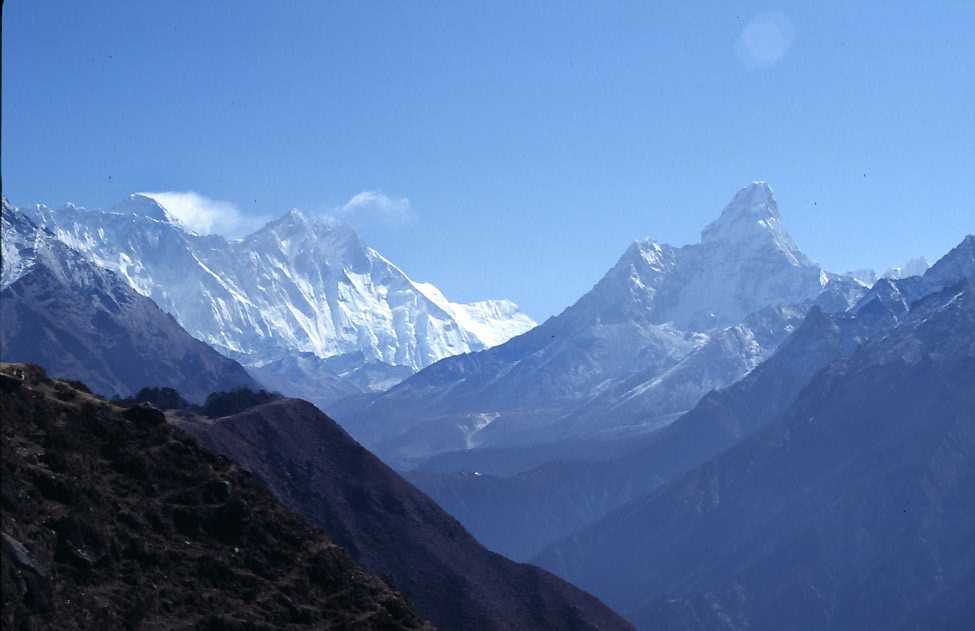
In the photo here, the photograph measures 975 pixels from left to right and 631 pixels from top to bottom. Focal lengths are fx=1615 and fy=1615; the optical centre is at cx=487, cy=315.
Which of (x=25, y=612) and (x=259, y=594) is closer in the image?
(x=25, y=612)

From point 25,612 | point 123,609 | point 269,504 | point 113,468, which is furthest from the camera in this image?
point 269,504

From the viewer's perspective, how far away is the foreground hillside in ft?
284

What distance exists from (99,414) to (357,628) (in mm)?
23400

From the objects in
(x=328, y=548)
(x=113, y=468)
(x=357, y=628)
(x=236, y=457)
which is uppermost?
(x=236, y=457)

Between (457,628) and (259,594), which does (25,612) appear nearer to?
(259,594)

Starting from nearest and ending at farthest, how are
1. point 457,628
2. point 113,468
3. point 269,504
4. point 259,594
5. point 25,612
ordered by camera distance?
point 25,612 < point 259,594 < point 113,468 < point 269,504 < point 457,628

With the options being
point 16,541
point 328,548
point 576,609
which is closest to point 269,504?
point 328,548

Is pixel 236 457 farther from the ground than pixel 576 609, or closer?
farther from the ground

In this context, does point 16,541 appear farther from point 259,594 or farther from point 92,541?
point 259,594

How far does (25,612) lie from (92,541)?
11781mm

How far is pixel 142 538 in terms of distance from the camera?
9556 cm

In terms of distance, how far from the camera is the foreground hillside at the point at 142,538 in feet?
284

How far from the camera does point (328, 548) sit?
4321 inches

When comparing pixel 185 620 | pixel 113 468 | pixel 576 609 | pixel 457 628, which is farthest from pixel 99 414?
pixel 576 609
